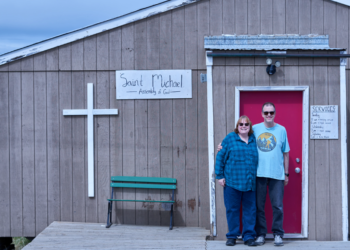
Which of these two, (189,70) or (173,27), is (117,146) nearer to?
(189,70)

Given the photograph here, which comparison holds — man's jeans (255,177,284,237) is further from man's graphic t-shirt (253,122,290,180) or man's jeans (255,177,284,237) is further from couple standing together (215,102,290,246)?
man's graphic t-shirt (253,122,290,180)

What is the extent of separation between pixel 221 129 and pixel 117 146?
5.55 ft

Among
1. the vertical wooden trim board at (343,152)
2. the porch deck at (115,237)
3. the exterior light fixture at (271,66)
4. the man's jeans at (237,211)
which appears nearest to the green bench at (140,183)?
the porch deck at (115,237)

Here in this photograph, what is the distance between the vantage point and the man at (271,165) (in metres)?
4.75

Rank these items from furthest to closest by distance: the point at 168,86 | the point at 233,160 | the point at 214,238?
the point at 168,86 → the point at 214,238 → the point at 233,160

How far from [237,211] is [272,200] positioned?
1.50 ft

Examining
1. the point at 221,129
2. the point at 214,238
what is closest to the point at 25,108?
the point at 221,129

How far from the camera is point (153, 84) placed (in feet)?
19.6

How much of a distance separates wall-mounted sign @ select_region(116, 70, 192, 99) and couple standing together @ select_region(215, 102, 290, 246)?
55.9 inches

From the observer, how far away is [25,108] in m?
6.00

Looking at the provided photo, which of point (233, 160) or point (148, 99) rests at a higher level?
point (148, 99)

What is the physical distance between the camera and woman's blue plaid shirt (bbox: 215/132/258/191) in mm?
4715

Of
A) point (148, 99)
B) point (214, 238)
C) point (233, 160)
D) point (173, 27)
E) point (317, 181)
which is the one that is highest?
point (173, 27)

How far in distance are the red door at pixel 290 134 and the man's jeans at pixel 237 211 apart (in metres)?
0.66
